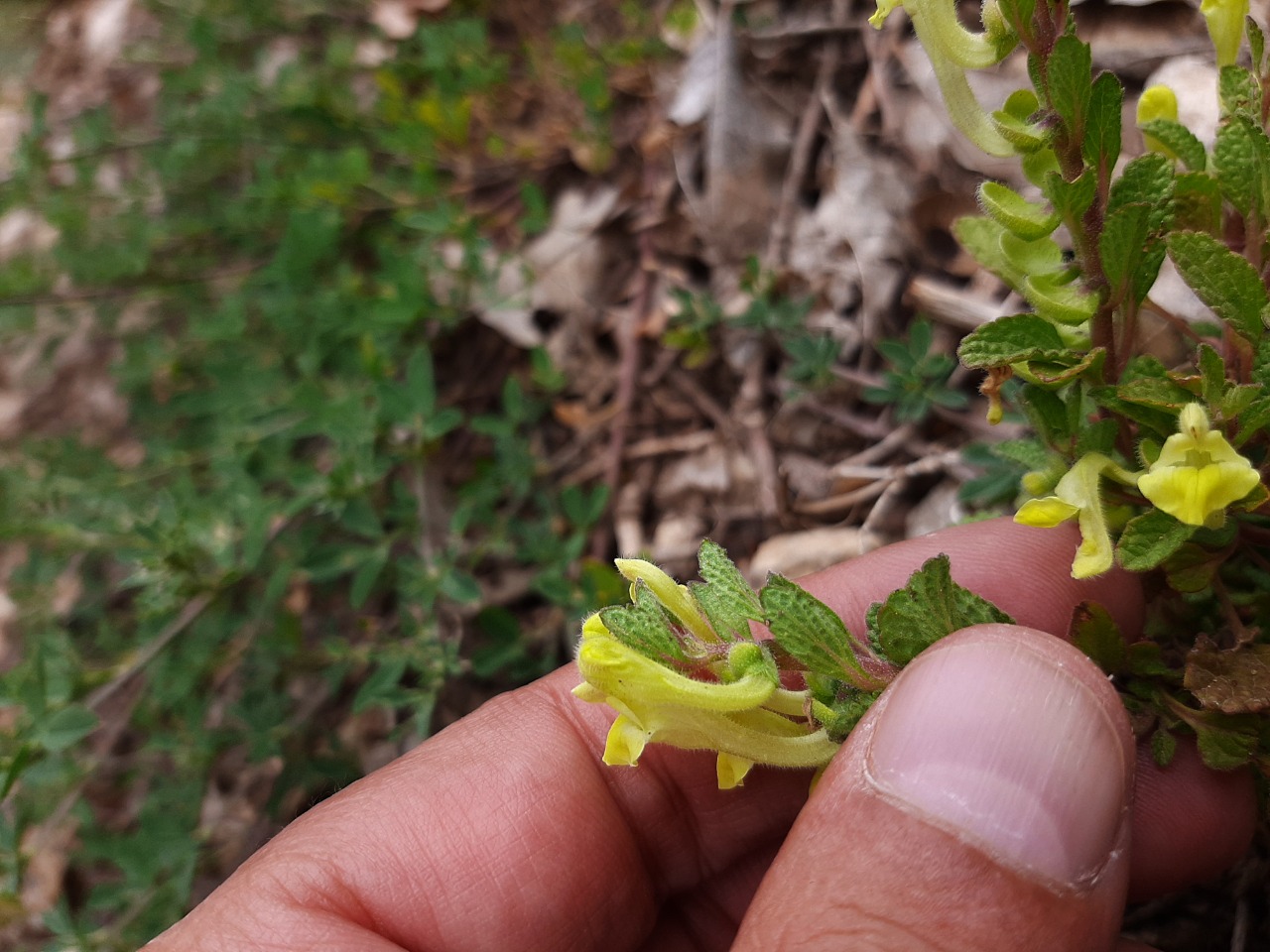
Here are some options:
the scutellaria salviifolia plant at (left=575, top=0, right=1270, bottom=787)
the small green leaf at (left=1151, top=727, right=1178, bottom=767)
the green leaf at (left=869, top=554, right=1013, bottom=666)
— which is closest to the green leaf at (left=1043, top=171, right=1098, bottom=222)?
the scutellaria salviifolia plant at (left=575, top=0, right=1270, bottom=787)

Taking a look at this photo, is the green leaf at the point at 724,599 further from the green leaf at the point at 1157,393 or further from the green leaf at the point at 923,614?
the green leaf at the point at 1157,393

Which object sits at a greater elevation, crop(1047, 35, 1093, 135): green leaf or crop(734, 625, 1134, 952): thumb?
crop(1047, 35, 1093, 135): green leaf

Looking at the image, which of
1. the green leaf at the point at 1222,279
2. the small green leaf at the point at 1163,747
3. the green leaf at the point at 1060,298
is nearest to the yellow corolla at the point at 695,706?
the small green leaf at the point at 1163,747

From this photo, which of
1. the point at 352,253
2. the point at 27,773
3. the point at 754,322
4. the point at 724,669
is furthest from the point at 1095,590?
the point at 352,253

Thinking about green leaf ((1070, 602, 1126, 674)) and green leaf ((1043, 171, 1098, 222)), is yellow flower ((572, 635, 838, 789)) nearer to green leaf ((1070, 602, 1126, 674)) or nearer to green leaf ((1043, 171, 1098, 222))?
green leaf ((1070, 602, 1126, 674))

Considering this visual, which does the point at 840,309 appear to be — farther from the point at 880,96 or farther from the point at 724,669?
the point at 724,669

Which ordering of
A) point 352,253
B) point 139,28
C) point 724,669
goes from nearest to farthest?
1. point 724,669
2. point 352,253
3. point 139,28

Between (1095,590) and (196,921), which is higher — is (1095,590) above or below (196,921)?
above

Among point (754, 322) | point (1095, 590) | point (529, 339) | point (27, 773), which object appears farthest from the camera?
point (529, 339)
